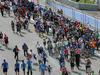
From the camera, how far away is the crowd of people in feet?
85.8

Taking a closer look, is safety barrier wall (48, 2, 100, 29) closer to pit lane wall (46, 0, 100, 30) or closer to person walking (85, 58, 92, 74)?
pit lane wall (46, 0, 100, 30)

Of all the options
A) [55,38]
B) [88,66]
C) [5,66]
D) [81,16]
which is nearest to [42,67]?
[5,66]

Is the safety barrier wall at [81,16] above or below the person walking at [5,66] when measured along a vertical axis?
above

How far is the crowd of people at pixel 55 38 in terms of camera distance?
26156 millimetres

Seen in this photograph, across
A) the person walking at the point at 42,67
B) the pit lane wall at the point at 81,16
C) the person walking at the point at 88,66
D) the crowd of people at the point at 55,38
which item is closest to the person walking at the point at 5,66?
the crowd of people at the point at 55,38

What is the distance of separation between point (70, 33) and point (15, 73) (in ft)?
28.6

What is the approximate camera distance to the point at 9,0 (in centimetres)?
4462

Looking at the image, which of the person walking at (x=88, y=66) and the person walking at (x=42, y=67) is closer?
the person walking at (x=42, y=67)

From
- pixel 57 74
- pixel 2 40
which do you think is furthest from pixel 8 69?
pixel 2 40

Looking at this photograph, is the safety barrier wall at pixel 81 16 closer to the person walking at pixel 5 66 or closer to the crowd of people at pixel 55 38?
the crowd of people at pixel 55 38

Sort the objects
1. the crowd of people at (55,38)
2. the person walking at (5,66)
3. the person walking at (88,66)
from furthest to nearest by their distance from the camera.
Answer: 1. the crowd of people at (55,38)
2. the person walking at (88,66)
3. the person walking at (5,66)

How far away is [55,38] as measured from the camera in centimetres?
3138

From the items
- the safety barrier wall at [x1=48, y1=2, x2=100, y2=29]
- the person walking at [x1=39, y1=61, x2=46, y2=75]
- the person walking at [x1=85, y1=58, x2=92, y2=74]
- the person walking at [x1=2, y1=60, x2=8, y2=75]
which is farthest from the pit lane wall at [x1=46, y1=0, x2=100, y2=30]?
the person walking at [x1=2, y1=60, x2=8, y2=75]

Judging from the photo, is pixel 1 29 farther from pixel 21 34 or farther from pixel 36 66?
pixel 36 66
